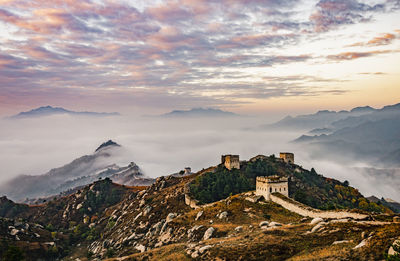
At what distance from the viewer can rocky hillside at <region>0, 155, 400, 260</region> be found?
123ft

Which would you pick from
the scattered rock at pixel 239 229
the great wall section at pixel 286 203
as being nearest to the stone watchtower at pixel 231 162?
the great wall section at pixel 286 203

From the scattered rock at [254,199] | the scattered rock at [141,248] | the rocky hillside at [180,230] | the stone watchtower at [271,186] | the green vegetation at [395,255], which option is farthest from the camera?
the stone watchtower at [271,186]

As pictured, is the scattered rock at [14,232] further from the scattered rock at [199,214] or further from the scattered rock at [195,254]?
the scattered rock at [195,254]

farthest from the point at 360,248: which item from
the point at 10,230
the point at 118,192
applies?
the point at 118,192

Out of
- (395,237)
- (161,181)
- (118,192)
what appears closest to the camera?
(395,237)

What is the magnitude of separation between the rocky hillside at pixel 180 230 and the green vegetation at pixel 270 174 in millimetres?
10008

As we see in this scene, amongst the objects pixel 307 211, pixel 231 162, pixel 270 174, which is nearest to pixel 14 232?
pixel 231 162

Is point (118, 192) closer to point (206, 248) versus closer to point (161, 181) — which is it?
point (161, 181)

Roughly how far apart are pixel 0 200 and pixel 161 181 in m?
121

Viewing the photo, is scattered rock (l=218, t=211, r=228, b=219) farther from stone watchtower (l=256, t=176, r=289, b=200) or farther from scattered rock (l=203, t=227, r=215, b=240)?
stone watchtower (l=256, t=176, r=289, b=200)

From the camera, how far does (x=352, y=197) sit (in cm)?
13912

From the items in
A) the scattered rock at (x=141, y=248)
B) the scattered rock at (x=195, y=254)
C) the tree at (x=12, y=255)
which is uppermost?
the scattered rock at (x=195, y=254)

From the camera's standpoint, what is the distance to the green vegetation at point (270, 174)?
106 meters

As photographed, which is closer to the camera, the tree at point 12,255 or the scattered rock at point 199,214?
the tree at point 12,255
